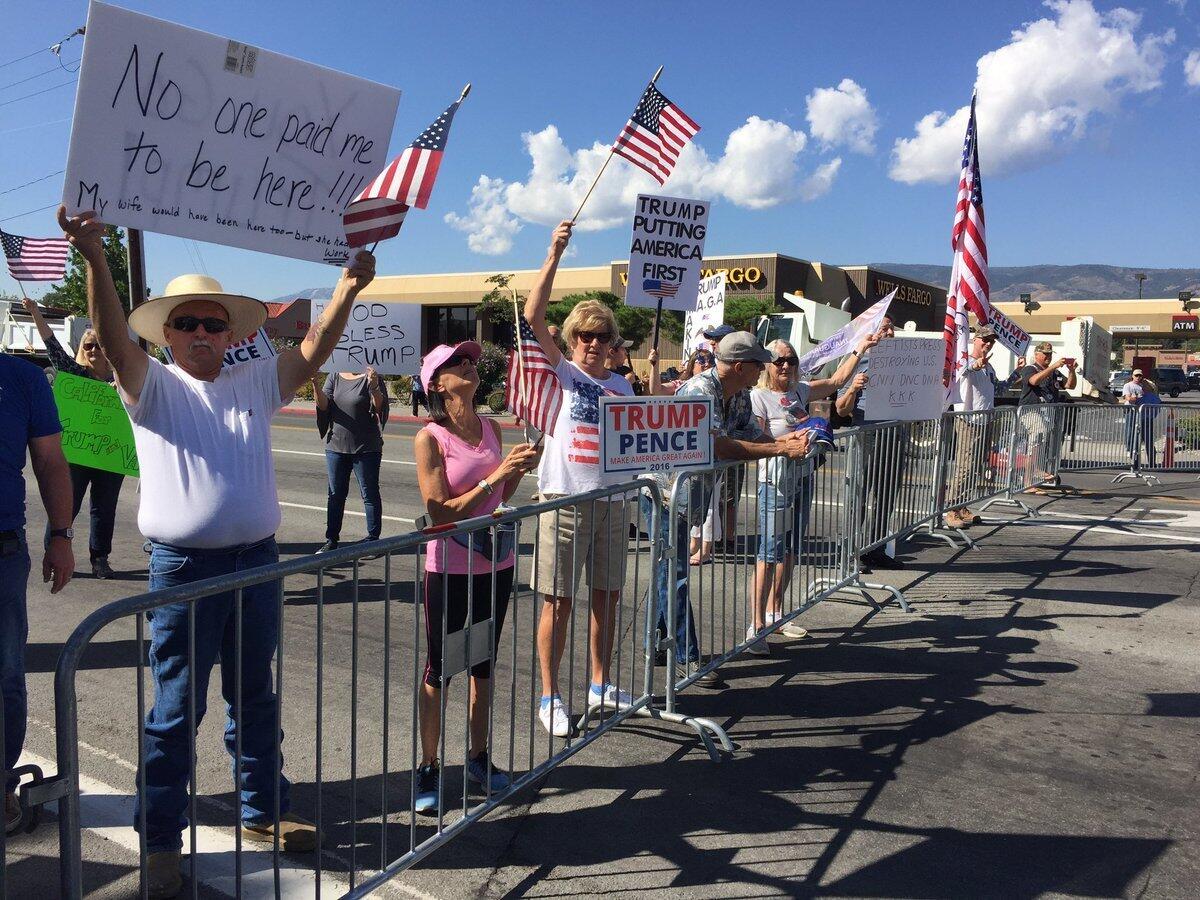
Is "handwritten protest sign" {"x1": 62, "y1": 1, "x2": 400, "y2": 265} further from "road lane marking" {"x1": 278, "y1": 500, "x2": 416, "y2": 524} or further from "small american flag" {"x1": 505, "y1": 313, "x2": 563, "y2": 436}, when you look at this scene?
"road lane marking" {"x1": 278, "y1": 500, "x2": 416, "y2": 524}

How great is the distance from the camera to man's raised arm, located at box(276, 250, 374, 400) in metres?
3.45

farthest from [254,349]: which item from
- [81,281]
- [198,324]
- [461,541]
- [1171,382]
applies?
[1171,382]

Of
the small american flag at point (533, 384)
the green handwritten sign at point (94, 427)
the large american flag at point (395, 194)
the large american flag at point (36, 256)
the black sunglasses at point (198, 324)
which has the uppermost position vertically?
the large american flag at point (36, 256)

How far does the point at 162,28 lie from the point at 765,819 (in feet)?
12.4

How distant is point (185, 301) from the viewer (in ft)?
11.2

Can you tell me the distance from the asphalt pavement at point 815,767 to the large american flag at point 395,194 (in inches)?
59.0

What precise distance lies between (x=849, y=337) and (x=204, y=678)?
596cm

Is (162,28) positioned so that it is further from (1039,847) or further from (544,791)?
(1039,847)

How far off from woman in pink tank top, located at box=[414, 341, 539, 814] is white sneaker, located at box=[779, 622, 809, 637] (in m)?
2.94

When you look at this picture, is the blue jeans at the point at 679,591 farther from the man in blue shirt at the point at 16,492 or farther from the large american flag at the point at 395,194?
the man in blue shirt at the point at 16,492

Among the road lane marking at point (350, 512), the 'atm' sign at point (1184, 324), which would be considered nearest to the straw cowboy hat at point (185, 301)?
the road lane marking at point (350, 512)

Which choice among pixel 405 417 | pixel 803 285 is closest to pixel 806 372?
pixel 405 417

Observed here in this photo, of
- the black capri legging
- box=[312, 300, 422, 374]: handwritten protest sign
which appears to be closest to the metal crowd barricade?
the black capri legging

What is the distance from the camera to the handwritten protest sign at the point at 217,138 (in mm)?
3371
